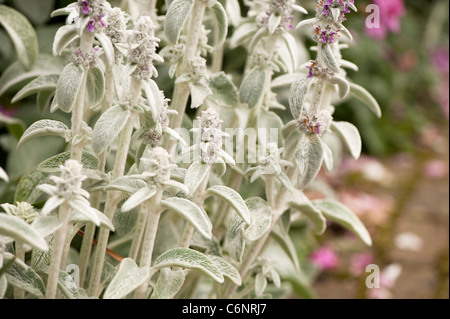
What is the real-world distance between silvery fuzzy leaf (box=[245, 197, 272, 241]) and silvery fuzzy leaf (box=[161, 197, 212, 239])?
0.12 meters

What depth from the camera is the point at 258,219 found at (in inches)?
36.2

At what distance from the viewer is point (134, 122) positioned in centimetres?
85

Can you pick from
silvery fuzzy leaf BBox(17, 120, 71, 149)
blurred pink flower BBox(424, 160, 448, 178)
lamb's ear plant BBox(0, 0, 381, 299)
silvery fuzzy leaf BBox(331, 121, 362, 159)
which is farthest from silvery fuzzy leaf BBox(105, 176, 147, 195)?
blurred pink flower BBox(424, 160, 448, 178)

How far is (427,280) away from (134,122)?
1188 mm

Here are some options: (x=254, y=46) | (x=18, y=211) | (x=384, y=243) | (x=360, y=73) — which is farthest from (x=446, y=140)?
(x=18, y=211)

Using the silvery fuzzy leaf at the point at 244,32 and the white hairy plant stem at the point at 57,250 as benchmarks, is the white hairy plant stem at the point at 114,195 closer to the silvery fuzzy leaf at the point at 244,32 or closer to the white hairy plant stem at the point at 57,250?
the white hairy plant stem at the point at 57,250

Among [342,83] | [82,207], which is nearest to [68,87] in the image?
[82,207]

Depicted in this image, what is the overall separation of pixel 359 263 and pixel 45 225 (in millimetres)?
1274

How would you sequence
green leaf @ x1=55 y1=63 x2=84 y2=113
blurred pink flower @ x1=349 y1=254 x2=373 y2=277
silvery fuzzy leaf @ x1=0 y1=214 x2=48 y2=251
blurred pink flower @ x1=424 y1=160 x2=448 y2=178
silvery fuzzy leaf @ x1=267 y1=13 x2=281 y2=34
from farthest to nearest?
blurred pink flower @ x1=424 y1=160 x2=448 y2=178 < blurred pink flower @ x1=349 y1=254 x2=373 y2=277 < silvery fuzzy leaf @ x1=267 y1=13 x2=281 y2=34 < green leaf @ x1=55 y1=63 x2=84 y2=113 < silvery fuzzy leaf @ x1=0 y1=214 x2=48 y2=251

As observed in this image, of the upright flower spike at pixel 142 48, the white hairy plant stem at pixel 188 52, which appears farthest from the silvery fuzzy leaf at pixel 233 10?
the upright flower spike at pixel 142 48

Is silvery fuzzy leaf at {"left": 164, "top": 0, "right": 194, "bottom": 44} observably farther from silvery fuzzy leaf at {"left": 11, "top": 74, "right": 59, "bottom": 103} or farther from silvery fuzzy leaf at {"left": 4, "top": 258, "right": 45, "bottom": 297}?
silvery fuzzy leaf at {"left": 4, "top": 258, "right": 45, "bottom": 297}

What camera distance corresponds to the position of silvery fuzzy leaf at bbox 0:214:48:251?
686 millimetres

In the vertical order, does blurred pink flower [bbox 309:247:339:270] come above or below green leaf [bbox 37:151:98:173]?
below
